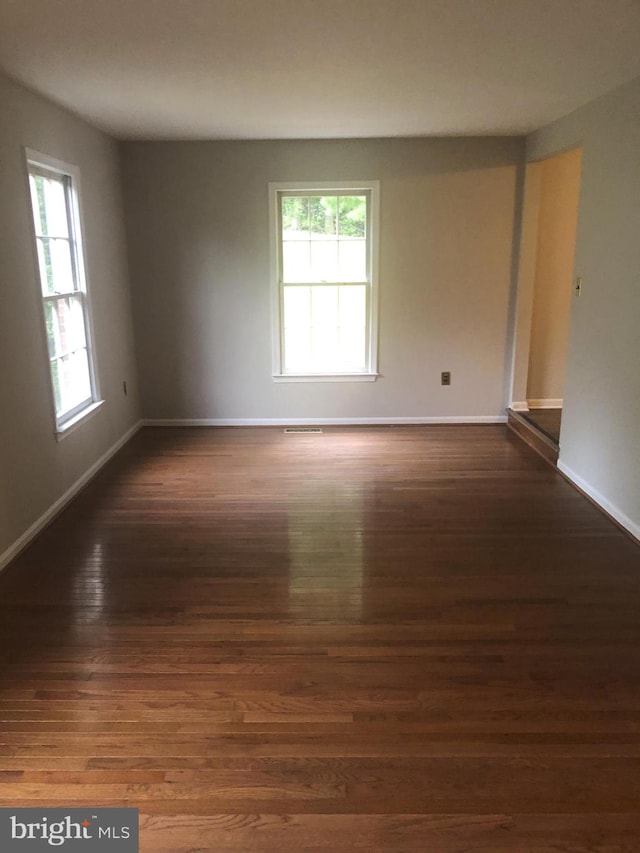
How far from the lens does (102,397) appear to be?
15.9 ft

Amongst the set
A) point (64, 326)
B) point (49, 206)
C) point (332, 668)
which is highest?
point (49, 206)

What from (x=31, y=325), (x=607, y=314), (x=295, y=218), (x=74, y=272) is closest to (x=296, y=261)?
(x=295, y=218)

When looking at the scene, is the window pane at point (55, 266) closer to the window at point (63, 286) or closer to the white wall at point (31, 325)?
the window at point (63, 286)

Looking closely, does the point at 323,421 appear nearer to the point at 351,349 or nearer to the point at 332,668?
the point at 351,349

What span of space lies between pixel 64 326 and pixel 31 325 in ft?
2.00

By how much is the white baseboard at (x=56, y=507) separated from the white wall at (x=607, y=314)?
331 centimetres

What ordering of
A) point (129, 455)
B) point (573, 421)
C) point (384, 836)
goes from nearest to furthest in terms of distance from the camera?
point (384, 836)
point (573, 421)
point (129, 455)

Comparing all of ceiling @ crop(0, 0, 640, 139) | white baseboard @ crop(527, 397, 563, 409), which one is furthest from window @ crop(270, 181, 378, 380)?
white baseboard @ crop(527, 397, 563, 409)

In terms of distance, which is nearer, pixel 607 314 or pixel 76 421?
pixel 607 314

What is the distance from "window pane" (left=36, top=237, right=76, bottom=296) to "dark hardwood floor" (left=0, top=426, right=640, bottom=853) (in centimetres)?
136

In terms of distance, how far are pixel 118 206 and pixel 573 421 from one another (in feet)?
12.8

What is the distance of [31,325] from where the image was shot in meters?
3.63

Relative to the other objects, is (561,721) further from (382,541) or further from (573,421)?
(573,421)

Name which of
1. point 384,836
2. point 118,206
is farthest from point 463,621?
point 118,206
